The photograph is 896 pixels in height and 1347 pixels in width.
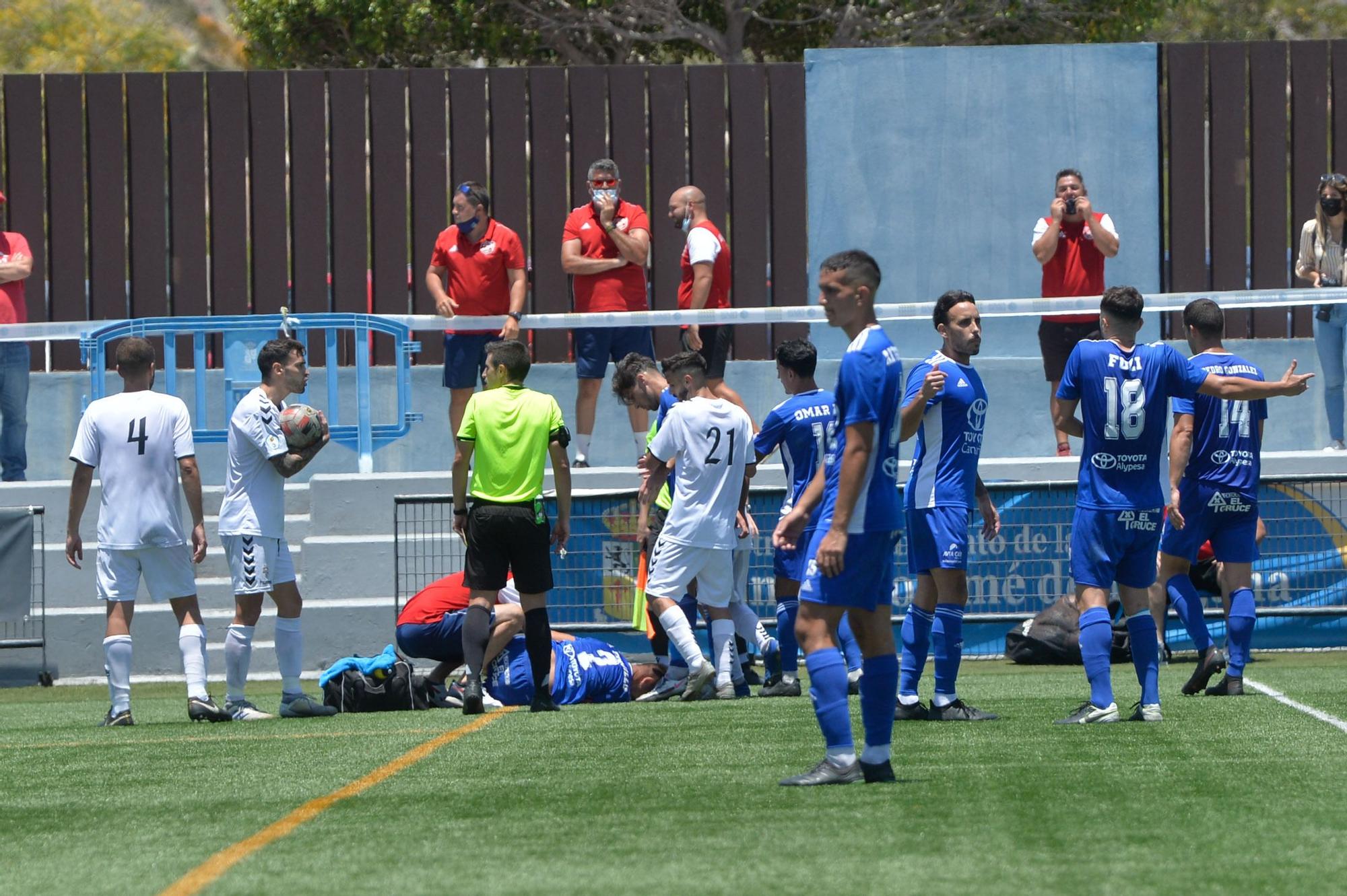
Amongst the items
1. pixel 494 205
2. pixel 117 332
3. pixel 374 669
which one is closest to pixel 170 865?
pixel 374 669

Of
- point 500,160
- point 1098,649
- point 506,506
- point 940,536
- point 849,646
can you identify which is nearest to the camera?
point 1098,649

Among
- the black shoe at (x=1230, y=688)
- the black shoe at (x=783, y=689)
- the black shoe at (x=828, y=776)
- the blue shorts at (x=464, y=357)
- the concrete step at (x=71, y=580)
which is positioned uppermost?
the blue shorts at (x=464, y=357)

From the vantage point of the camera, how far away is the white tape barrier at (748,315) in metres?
14.0

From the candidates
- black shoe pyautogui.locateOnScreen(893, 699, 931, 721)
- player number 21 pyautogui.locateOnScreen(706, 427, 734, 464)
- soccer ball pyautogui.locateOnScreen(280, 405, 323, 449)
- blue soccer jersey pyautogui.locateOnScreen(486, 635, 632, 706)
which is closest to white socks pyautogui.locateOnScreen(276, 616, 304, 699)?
soccer ball pyautogui.locateOnScreen(280, 405, 323, 449)

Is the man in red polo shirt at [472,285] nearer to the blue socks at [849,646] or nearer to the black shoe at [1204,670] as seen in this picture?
the blue socks at [849,646]

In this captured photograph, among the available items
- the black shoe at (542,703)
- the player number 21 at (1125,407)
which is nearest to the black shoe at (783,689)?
the black shoe at (542,703)

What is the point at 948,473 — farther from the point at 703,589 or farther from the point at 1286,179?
the point at 1286,179

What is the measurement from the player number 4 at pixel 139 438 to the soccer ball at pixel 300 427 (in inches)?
29.3

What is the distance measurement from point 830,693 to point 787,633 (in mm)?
4379

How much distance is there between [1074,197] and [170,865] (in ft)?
34.4

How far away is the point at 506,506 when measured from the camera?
987 centimetres

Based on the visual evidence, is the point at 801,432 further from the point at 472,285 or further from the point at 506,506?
the point at 472,285

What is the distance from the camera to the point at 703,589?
433 inches

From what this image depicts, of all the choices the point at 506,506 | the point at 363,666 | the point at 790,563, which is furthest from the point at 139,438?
the point at 790,563
